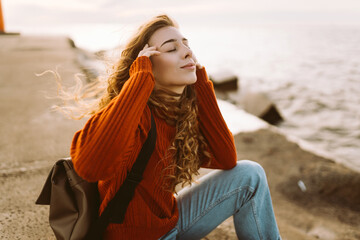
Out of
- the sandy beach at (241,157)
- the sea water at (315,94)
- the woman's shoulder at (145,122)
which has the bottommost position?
the sea water at (315,94)

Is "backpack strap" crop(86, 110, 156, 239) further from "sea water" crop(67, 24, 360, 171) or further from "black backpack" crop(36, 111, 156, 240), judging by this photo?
"sea water" crop(67, 24, 360, 171)

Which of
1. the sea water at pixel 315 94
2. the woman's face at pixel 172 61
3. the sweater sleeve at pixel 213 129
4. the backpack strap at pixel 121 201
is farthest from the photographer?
the sea water at pixel 315 94

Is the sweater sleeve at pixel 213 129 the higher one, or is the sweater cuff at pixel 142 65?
the sweater cuff at pixel 142 65

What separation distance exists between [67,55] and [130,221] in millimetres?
9199

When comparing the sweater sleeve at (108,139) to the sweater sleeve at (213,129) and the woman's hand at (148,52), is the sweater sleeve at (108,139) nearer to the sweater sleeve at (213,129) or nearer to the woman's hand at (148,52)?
the woman's hand at (148,52)

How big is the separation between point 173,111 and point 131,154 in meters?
0.43

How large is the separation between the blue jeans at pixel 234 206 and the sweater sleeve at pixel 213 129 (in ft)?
0.32

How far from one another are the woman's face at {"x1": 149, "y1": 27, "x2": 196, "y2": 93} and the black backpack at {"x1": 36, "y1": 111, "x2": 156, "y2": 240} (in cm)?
54

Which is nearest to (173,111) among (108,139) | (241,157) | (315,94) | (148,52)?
(148,52)

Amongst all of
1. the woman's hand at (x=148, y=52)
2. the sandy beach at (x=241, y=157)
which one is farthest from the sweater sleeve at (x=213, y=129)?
the sandy beach at (x=241, y=157)

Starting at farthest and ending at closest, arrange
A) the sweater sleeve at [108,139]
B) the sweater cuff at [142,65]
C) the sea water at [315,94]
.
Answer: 1. the sea water at [315,94]
2. the sweater cuff at [142,65]
3. the sweater sleeve at [108,139]

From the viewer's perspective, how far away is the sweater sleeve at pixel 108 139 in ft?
4.59

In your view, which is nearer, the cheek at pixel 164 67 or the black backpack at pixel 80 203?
the black backpack at pixel 80 203

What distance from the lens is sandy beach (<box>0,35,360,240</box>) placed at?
241 cm
